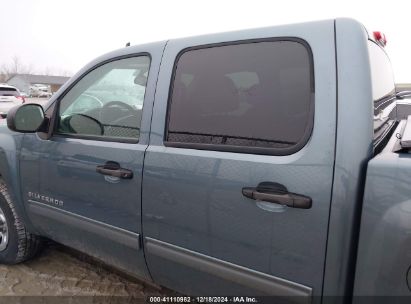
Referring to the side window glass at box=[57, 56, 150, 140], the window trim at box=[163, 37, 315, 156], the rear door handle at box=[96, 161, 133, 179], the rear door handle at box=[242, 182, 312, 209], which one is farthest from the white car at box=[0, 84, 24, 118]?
the rear door handle at box=[242, 182, 312, 209]

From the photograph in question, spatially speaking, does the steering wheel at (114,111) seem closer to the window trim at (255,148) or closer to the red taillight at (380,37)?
the window trim at (255,148)

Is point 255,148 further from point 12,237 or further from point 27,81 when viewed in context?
point 27,81

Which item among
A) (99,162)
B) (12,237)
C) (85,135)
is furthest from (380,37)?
(12,237)

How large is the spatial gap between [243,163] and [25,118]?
1.67 metres

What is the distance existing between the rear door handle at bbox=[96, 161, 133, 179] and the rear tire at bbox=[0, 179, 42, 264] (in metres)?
1.21

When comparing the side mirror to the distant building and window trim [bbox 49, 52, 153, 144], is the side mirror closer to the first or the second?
window trim [bbox 49, 52, 153, 144]

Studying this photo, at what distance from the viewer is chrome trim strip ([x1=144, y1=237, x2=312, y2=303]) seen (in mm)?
1490

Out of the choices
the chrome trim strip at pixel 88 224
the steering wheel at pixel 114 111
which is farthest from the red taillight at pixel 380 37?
the chrome trim strip at pixel 88 224

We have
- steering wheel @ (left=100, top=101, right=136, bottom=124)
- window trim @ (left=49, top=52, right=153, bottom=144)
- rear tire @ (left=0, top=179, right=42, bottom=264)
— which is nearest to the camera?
window trim @ (left=49, top=52, right=153, bottom=144)

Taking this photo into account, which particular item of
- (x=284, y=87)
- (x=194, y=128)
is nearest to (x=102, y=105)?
(x=194, y=128)

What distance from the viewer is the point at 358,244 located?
1355 millimetres

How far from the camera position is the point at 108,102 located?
7.69 feet

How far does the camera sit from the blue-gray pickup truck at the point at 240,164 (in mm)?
1363

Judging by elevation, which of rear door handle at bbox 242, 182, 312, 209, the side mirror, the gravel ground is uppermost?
the side mirror
